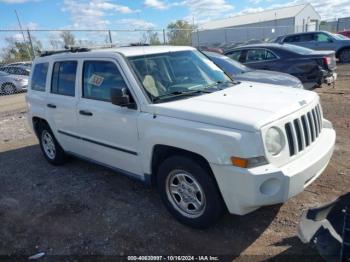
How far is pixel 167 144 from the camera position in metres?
3.50

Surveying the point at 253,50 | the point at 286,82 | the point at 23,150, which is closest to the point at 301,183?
the point at 286,82

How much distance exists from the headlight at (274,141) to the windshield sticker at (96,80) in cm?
231

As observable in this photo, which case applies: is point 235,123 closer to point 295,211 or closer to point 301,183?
point 301,183

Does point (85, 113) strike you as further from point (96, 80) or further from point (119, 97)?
point (119, 97)

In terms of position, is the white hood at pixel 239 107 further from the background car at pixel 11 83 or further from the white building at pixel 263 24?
the white building at pixel 263 24

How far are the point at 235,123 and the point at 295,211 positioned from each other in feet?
4.95

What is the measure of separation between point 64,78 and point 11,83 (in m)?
14.5

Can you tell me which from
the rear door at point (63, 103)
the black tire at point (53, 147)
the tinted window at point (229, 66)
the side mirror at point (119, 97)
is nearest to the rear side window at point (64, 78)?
the rear door at point (63, 103)

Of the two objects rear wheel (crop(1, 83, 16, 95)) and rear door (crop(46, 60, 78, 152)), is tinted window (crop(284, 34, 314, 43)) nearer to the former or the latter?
rear wheel (crop(1, 83, 16, 95))

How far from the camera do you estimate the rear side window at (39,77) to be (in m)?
5.70

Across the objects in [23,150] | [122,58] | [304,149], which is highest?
[122,58]

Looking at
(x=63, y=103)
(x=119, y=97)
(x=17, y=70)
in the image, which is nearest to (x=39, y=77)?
(x=63, y=103)

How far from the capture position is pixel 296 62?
10.2m

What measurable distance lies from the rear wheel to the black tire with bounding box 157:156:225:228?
654 inches
